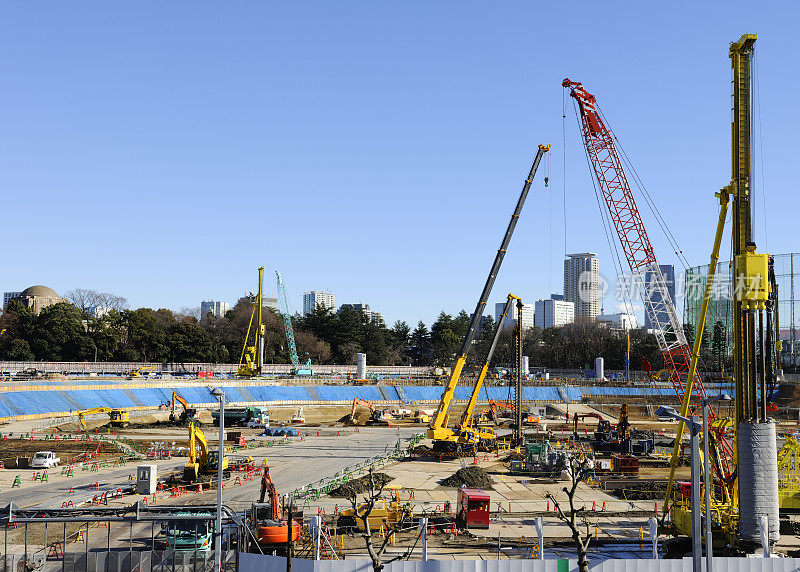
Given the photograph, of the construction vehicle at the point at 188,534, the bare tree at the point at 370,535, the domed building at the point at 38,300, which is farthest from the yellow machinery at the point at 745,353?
the domed building at the point at 38,300

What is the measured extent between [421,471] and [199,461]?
50.6 feet

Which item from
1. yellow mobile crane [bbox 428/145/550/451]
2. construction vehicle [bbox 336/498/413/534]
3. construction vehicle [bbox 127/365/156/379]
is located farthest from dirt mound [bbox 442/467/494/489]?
construction vehicle [bbox 127/365/156/379]

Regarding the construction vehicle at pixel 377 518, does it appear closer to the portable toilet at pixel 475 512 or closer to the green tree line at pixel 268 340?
the portable toilet at pixel 475 512

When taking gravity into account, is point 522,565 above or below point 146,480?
above

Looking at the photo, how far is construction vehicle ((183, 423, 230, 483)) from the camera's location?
45.5m

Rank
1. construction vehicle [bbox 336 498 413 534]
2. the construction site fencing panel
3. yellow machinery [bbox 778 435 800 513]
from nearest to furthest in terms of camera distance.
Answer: the construction site fencing panel, construction vehicle [bbox 336 498 413 534], yellow machinery [bbox 778 435 800 513]

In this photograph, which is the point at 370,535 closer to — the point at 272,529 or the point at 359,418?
the point at 272,529

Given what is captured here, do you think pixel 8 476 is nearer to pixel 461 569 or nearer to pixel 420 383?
pixel 461 569

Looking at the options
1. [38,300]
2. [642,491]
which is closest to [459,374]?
[642,491]

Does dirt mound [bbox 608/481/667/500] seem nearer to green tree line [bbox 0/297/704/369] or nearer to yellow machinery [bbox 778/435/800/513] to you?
yellow machinery [bbox 778/435/800/513]

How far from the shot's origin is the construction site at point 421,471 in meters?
25.4

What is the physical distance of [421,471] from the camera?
51.7 m

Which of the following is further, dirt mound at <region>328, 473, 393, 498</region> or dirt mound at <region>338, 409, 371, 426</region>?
dirt mound at <region>338, 409, 371, 426</region>

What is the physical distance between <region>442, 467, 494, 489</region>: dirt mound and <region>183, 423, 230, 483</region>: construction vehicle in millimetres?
14429
